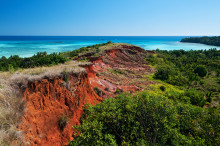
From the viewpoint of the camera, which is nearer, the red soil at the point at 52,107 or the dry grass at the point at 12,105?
the dry grass at the point at 12,105

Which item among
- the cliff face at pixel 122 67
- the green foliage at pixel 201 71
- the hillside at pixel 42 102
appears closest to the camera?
the hillside at pixel 42 102

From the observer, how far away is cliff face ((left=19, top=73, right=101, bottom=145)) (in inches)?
308

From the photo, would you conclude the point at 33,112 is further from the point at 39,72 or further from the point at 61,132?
the point at 39,72

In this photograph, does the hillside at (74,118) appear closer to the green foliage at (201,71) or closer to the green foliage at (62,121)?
the green foliage at (62,121)

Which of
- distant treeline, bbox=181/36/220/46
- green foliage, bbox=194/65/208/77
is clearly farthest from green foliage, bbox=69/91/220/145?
distant treeline, bbox=181/36/220/46

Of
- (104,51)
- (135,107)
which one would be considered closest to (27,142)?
(135,107)

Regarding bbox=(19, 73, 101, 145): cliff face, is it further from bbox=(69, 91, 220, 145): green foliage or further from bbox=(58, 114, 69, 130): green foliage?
bbox=(69, 91, 220, 145): green foliage

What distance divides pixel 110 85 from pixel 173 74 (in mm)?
25509

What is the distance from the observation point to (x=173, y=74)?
37625mm

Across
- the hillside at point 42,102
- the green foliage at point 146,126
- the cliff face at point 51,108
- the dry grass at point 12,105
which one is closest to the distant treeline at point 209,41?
the green foliage at point 146,126

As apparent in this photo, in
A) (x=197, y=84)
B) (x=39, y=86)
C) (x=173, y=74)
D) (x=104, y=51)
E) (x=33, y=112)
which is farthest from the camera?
(x=104, y=51)

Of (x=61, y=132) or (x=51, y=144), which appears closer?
(x=51, y=144)

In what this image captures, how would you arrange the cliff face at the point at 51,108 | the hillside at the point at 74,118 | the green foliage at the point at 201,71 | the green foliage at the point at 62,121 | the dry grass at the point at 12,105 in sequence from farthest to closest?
the green foliage at the point at 201,71 → the green foliage at the point at 62,121 → the cliff face at the point at 51,108 → the hillside at the point at 74,118 → the dry grass at the point at 12,105

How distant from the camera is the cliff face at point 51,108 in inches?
308
